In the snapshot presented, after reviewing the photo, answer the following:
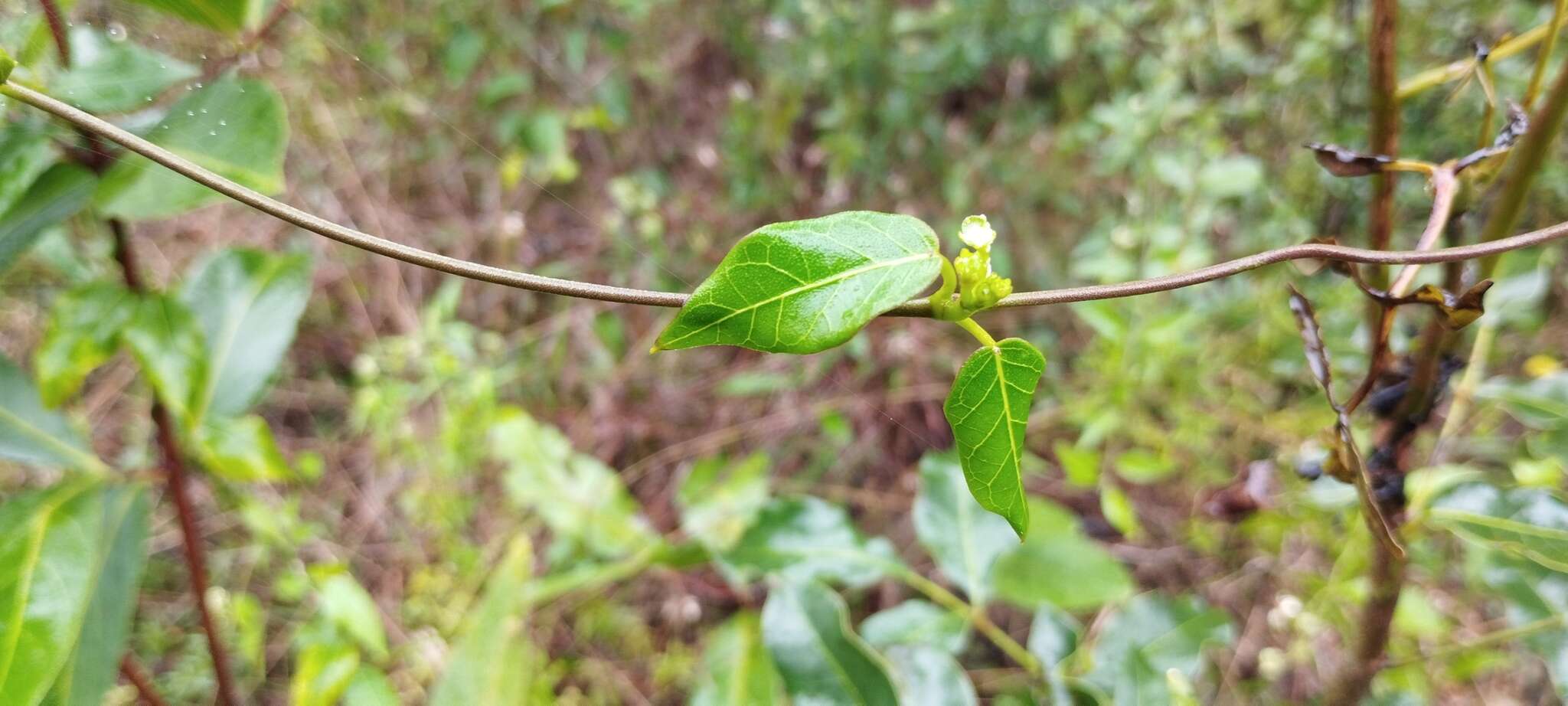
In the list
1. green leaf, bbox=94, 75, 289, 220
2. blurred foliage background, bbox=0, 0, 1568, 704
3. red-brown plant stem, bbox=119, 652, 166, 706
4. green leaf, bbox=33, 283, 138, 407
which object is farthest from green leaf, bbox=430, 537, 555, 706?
green leaf, bbox=94, 75, 289, 220

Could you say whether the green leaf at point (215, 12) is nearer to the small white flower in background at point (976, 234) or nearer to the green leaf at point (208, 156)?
the green leaf at point (208, 156)

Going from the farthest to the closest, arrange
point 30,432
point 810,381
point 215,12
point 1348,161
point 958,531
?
point 810,381
point 958,531
point 30,432
point 215,12
point 1348,161

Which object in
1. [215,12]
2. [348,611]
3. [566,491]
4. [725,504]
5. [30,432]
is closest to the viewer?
[215,12]

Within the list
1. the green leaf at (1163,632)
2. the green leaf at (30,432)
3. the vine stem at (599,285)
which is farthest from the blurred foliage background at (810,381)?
the vine stem at (599,285)

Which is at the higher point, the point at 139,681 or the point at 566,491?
the point at 139,681

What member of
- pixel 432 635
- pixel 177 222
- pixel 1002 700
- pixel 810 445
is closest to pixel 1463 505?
pixel 1002 700

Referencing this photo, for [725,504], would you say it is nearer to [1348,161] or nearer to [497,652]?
[497,652]

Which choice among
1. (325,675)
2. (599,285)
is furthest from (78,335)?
(599,285)
